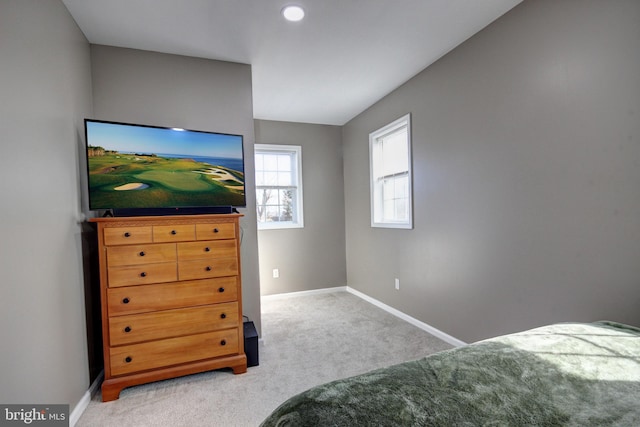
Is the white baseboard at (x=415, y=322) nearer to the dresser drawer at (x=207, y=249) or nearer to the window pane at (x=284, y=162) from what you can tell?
the dresser drawer at (x=207, y=249)

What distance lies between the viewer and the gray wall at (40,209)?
4.12ft

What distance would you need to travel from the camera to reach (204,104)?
263 centimetres

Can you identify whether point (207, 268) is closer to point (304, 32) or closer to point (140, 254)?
point (140, 254)

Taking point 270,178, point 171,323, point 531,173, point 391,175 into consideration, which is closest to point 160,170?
point 171,323

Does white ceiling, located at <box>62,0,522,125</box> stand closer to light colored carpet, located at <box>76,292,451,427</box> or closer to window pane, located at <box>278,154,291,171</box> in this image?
window pane, located at <box>278,154,291,171</box>

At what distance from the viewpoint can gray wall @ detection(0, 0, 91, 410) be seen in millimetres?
1255

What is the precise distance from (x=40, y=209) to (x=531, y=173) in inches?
114

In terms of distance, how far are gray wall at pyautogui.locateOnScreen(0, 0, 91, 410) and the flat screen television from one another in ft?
0.50

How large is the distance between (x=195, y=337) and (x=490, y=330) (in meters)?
2.24

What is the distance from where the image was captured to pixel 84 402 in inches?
73.2

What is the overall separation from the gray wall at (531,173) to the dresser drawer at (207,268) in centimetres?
189

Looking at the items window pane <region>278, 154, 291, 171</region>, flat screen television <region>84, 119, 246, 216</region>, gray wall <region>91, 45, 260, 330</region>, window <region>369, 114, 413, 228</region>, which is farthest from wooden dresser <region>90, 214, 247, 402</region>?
window pane <region>278, 154, 291, 171</region>

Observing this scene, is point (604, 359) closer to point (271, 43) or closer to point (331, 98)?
point (271, 43)

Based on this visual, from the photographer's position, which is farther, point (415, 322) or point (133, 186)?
point (415, 322)
